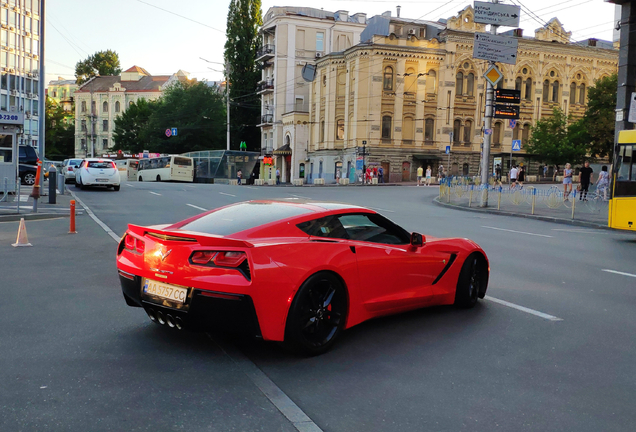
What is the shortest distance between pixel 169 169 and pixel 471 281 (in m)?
52.7

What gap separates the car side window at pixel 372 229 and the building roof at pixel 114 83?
4695 inches

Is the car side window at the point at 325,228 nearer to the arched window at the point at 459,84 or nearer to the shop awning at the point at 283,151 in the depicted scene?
the arched window at the point at 459,84

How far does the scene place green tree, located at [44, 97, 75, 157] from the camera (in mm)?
104131

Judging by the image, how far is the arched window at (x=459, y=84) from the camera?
64438 millimetres

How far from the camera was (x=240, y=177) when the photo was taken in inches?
2384

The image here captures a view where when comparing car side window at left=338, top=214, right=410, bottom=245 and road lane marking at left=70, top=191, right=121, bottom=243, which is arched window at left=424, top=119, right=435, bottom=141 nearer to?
road lane marking at left=70, top=191, right=121, bottom=243

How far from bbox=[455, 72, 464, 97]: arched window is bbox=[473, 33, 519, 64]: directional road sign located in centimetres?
3972

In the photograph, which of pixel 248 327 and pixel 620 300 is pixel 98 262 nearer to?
pixel 248 327

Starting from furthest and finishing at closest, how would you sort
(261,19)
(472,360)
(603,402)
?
(261,19) < (472,360) < (603,402)

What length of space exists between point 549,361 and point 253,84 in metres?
79.8

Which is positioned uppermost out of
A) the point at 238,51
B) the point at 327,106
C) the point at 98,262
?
the point at 238,51

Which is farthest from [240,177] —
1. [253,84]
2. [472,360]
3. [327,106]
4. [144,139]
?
[472,360]

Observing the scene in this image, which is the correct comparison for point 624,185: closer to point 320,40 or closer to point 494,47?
point 494,47

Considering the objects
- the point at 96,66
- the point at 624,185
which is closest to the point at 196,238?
the point at 624,185
